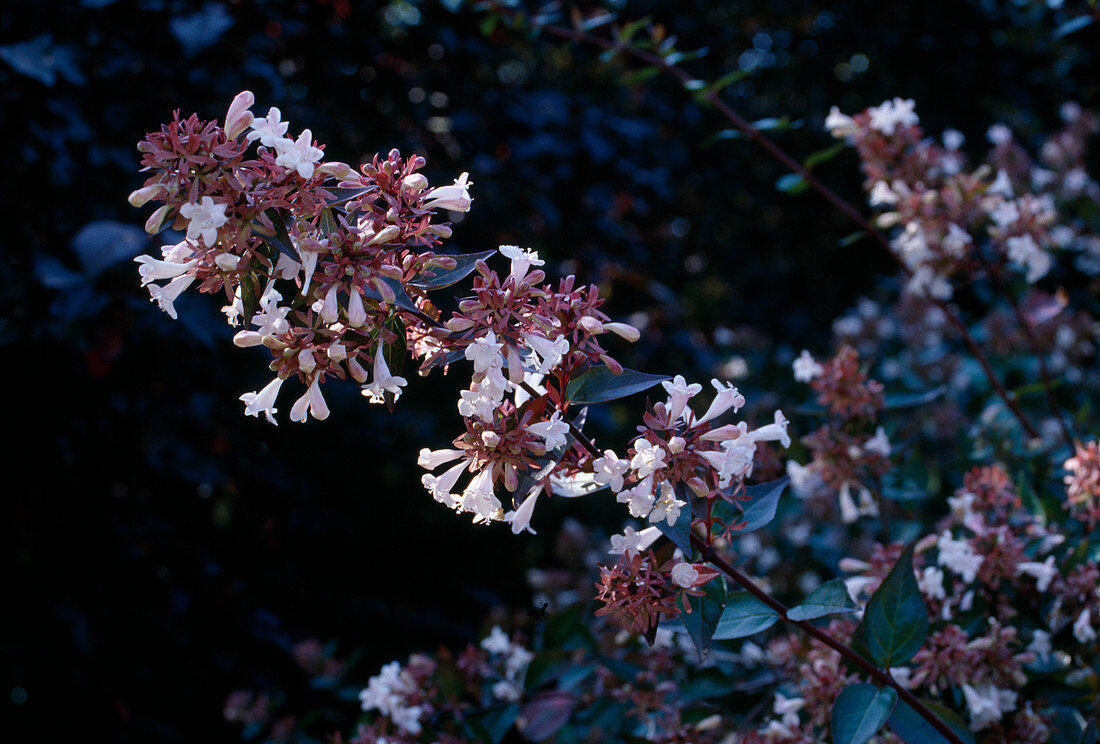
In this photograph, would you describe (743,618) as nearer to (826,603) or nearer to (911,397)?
(826,603)

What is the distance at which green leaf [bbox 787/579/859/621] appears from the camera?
3.22 ft

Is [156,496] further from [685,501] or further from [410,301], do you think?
[685,501]

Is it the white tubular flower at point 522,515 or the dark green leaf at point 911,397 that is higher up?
the white tubular flower at point 522,515

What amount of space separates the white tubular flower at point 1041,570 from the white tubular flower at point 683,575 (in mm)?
802

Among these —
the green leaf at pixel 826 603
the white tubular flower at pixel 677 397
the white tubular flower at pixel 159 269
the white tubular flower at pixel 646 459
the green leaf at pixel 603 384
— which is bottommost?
the green leaf at pixel 826 603

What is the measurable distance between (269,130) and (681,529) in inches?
25.0

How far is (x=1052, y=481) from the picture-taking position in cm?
188

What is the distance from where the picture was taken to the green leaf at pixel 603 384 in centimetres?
91

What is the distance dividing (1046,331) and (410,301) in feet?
9.84

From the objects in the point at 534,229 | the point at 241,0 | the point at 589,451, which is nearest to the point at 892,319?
the point at 534,229

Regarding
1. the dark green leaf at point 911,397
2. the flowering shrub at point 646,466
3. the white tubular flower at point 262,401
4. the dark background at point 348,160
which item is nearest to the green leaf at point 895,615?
the flowering shrub at point 646,466

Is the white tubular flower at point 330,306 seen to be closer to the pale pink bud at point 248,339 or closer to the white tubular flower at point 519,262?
the pale pink bud at point 248,339

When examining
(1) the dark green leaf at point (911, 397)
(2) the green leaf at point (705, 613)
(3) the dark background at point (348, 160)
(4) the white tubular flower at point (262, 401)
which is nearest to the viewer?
(2) the green leaf at point (705, 613)

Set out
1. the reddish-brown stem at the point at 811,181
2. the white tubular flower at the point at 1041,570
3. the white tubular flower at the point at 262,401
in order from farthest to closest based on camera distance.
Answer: the reddish-brown stem at the point at 811,181, the white tubular flower at the point at 1041,570, the white tubular flower at the point at 262,401
